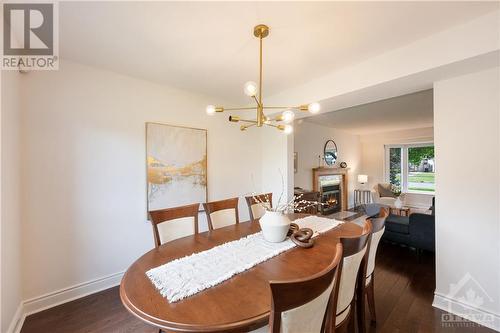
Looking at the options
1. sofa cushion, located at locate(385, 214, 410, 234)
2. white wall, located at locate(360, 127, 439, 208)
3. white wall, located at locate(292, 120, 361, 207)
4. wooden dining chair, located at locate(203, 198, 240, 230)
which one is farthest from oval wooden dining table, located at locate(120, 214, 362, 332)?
white wall, located at locate(360, 127, 439, 208)

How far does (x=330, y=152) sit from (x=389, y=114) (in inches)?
67.7

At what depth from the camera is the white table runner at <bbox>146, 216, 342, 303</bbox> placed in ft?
3.45

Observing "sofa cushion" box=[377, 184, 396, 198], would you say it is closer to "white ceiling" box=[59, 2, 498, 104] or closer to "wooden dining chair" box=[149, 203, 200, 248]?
"white ceiling" box=[59, 2, 498, 104]

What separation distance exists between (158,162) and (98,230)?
982 millimetres

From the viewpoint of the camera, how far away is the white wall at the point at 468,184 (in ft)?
5.74

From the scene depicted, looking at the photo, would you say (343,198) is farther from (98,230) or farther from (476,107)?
(98,230)

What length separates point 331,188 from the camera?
5.74 metres

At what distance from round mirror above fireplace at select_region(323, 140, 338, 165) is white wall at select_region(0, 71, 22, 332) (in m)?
5.59

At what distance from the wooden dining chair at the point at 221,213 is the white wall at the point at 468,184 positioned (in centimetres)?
209

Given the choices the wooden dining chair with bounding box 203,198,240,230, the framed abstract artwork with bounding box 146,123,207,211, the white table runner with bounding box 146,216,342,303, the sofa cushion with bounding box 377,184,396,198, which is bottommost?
the sofa cushion with bounding box 377,184,396,198

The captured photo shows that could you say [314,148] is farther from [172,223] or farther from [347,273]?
[347,273]

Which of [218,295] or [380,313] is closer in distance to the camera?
[218,295]

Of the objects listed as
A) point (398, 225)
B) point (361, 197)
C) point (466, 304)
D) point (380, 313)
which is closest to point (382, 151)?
point (361, 197)

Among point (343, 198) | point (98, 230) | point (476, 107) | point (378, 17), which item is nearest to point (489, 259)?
point (476, 107)
